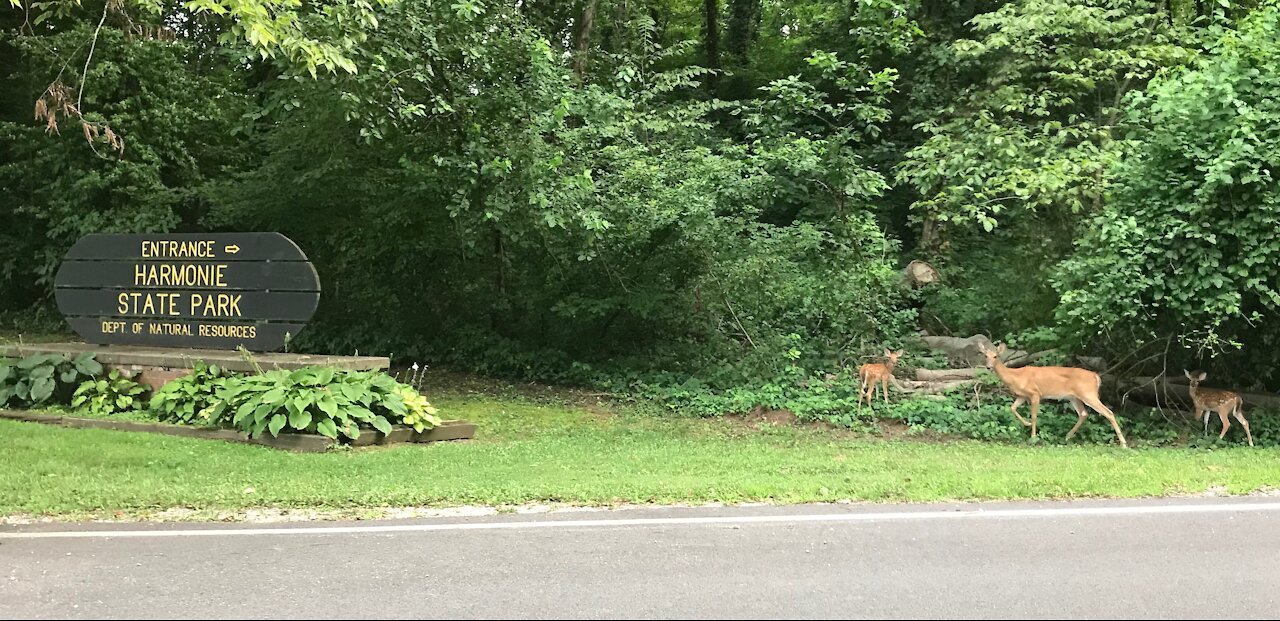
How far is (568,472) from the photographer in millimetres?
8195

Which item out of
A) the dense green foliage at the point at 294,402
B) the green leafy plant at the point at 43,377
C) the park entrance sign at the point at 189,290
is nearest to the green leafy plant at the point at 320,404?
the dense green foliage at the point at 294,402

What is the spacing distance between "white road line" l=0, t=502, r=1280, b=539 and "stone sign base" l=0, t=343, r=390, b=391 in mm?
4380

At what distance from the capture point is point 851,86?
15891 mm

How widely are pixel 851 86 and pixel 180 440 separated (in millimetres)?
12214

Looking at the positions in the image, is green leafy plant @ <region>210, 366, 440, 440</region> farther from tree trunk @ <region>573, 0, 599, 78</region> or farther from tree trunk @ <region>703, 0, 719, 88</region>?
tree trunk @ <region>703, 0, 719, 88</region>

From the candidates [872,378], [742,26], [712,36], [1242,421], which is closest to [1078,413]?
[1242,421]

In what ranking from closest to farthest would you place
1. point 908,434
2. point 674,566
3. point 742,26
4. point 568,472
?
point 674,566
point 568,472
point 908,434
point 742,26

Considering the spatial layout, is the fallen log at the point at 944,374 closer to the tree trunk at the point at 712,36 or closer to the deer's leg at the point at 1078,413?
the deer's leg at the point at 1078,413

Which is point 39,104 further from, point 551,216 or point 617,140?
point 617,140

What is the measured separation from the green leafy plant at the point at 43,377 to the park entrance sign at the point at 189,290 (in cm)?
69

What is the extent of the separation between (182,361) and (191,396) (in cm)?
68

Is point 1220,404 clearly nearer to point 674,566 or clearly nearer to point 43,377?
point 674,566

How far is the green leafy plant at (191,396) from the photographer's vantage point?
391 inches

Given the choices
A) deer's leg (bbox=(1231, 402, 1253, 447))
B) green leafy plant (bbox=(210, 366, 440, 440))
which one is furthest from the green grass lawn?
deer's leg (bbox=(1231, 402, 1253, 447))
